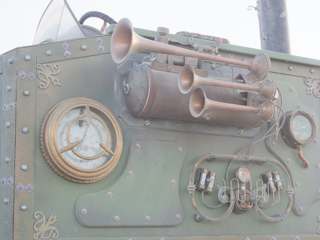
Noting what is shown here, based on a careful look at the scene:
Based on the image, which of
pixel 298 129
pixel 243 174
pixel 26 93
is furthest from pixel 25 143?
pixel 298 129

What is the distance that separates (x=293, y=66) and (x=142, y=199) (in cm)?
196

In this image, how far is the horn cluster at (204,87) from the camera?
10.4ft

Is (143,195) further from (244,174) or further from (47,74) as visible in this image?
(47,74)

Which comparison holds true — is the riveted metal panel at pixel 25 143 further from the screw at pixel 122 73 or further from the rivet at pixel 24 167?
the screw at pixel 122 73

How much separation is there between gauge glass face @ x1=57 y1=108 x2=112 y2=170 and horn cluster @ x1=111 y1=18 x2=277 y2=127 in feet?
1.02

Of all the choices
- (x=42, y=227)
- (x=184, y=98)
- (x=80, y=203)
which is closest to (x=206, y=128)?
(x=184, y=98)

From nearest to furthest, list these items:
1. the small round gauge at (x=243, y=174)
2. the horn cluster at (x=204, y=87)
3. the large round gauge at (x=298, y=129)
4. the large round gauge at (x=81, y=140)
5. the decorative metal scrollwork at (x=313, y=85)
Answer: the large round gauge at (x=81, y=140)
the horn cluster at (x=204, y=87)
the small round gauge at (x=243, y=174)
the large round gauge at (x=298, y=129)
the decorative metal scrollwork at (x=313, y=85)

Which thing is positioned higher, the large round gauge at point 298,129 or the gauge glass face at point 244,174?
the large round gauge at point 298,129

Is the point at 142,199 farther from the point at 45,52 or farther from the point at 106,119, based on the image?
the point at 45,52

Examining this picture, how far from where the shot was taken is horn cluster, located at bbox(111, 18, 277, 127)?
317 centimetres

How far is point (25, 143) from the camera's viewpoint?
118 inches

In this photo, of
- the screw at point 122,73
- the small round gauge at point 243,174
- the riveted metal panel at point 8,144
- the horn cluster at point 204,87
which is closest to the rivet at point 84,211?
the riveted metal panel at point 8,144

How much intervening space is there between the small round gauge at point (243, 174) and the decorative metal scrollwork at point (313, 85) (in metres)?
1.12

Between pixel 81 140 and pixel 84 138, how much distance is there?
3 centimetres
